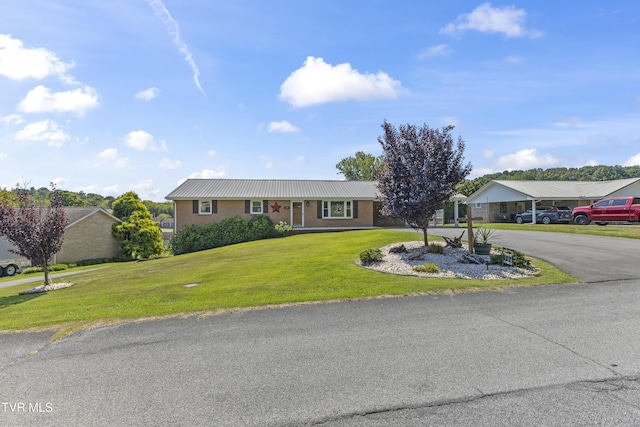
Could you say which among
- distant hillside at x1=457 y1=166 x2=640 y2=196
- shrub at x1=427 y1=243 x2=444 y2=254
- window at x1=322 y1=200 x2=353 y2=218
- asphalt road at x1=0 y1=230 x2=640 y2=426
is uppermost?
distant hillside at x1=457 y1=166 x2=640 y2=196

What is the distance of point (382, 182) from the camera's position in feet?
43.0

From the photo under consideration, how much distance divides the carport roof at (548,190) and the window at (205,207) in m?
28.4

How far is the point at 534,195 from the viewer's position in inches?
1310

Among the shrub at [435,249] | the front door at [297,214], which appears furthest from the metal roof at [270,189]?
the shrub at [435,249]

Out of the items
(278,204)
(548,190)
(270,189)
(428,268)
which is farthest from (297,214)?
(548,190)

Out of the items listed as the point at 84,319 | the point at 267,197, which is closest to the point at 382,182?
the point at 84,319

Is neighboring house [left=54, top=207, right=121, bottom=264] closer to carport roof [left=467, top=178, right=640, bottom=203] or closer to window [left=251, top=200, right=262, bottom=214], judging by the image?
window [left=251, top=200, right=262, bottom=214]

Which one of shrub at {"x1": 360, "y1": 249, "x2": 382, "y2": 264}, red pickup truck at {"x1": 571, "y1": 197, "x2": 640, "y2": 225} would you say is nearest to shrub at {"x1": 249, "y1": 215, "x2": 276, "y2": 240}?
shrub at {"x1": 360, "y1": 249, "x2": 382, "y2": 264}

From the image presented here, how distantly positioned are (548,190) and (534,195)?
424 cm

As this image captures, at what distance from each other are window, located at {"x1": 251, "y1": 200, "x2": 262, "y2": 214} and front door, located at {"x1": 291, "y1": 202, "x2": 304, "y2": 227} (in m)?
2.55

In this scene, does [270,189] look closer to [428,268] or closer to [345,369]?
[428,268]

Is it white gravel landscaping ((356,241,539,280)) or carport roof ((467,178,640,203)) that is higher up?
carport roof ((467,178,640,203))

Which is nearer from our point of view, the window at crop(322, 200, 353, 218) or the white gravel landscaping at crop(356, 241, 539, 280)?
the white gravel landscaping at crop(356, 241, 539, 280)

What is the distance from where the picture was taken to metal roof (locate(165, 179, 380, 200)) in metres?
27.3
